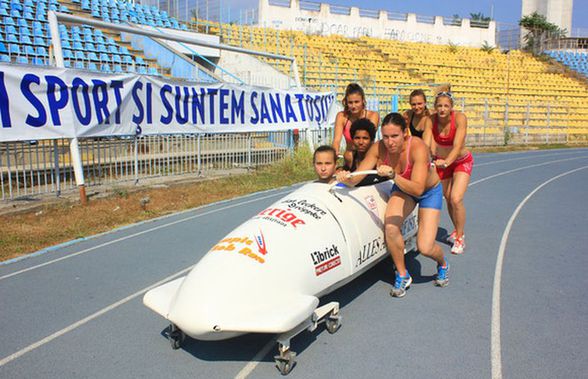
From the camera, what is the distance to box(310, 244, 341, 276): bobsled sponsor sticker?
12.9 ft

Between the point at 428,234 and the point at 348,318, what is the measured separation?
1.23 meters

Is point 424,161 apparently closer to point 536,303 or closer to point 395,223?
point 395,223

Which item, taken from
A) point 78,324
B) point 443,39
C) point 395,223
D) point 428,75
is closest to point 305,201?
point 395,223

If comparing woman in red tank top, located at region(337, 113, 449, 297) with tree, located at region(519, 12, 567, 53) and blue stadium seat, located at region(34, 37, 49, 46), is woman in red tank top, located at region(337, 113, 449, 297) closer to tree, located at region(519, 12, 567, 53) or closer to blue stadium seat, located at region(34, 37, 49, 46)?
blue stadium seat, located at region(34, 37, 49, 46)

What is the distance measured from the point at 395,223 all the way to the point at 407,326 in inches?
39.7

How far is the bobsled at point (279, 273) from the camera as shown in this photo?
337 cm

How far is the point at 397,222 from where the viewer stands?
4.87m

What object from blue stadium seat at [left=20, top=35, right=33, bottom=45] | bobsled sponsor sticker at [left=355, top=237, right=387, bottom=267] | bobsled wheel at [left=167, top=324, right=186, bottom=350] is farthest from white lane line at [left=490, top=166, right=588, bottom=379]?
blue stadium seat at [left=20, top=35, right=33, bottom=45]

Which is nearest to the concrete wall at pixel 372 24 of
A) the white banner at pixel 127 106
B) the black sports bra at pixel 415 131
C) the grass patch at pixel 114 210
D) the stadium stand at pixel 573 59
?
the stadium stand at pixel 573 59

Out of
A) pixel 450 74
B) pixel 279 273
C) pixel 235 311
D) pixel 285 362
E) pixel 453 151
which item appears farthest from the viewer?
pixel 450 74

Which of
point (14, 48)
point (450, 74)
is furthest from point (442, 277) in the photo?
point (450, 74)

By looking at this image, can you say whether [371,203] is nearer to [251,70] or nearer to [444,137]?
[444,137]

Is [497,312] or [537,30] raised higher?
[537,30]

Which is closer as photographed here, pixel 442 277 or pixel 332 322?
pixel 332 322
